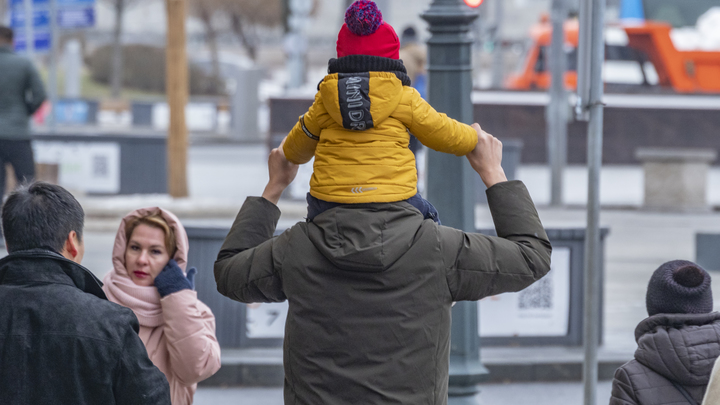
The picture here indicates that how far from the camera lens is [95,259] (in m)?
9.35

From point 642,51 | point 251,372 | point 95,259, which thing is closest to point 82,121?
point 642,51

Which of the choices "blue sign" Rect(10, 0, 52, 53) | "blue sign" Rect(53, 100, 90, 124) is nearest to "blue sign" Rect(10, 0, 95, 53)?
"blue sign" Rect(10, 0, 52, 53)

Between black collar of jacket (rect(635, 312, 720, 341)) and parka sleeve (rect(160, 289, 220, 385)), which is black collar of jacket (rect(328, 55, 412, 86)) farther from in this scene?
parka sleeve (rect(160, 289, 220, 385))

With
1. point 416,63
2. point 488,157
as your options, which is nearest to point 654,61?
point 416,63

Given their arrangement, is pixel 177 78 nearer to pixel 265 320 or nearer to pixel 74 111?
pixel 265 320

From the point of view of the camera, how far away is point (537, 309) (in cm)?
638

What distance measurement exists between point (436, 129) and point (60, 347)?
1.07 meters

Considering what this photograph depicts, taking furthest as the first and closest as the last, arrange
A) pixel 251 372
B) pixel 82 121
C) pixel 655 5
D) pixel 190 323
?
1. pixel 82 121
2. pixel 655 5
3. pixel 251 372
4. pixel 190 323

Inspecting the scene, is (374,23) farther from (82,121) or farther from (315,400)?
(82,121)

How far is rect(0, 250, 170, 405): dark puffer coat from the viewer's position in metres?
2.31

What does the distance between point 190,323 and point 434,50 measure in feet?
6.49

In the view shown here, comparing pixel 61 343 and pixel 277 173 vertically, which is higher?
pixel 277 173

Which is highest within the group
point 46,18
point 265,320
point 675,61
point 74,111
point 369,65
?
point 46,18

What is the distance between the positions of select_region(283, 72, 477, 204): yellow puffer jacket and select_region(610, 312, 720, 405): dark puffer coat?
2.97ft
